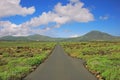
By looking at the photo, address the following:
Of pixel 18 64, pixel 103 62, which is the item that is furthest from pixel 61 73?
pixel 18 64

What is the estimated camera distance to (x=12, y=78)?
21.8m

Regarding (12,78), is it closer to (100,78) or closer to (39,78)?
(39,78)

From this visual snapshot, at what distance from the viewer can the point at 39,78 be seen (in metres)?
22.3

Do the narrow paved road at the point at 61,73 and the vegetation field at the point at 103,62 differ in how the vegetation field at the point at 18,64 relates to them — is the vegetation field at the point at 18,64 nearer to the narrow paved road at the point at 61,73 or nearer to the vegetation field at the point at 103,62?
the narrow paved road at the point at 61,73

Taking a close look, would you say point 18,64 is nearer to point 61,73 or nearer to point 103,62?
point 61,73

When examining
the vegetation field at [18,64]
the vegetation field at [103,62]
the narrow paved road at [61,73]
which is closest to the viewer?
the narrow paved road at [61,73]

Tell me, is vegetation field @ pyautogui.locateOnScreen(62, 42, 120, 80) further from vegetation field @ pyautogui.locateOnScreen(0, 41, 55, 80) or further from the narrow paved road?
vegetation field @ pyautogui.locateOnScreen(0, 41, 55, 80)

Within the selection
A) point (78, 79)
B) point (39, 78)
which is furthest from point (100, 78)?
point (39, 78)

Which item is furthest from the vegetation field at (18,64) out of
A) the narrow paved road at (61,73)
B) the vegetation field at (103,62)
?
the vegetation field at (103,62)

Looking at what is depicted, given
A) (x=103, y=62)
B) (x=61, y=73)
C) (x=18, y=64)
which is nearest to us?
(x=61, y=73)

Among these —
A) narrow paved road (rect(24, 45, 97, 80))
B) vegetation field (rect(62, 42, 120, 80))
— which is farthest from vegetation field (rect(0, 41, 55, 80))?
vegetation field (rect(62, 42, 120, 80))

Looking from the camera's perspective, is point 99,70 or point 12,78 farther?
point 99,70

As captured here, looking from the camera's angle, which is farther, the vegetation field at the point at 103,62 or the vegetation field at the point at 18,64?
the vegetation field at the point at 18,64

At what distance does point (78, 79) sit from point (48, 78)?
3.18 metres
